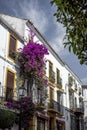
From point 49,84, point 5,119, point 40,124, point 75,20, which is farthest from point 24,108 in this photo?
point 75,20

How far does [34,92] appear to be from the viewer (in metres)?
27.2

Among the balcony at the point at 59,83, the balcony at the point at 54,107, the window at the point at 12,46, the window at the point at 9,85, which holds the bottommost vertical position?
the balcony at the point at 54,107

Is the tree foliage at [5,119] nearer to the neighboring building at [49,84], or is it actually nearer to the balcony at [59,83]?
the neighboring building at [49,84]

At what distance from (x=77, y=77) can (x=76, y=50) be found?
38.8m

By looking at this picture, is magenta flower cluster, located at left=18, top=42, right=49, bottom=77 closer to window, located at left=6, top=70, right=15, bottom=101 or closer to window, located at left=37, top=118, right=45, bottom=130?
window, located at left=6, top=70, right=15, bottom=101

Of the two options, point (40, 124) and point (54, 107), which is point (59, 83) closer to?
point (54, 107)

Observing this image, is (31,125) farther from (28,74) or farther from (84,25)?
(84,25)

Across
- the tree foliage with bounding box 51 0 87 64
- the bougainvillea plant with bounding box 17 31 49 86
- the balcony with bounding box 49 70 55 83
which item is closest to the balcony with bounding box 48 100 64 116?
the balcony with bounding box 49 70 55 83

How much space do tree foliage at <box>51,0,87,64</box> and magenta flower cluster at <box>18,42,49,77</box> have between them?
1625cm

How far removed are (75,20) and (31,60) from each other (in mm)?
16666

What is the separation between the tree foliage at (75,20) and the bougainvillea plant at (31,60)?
16.3 meters

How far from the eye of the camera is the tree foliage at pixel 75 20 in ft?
25.4

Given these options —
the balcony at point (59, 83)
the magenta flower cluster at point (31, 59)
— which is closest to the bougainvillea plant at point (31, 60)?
the magenta flower cluster at point (31, 59)

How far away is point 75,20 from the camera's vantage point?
8.04 m
